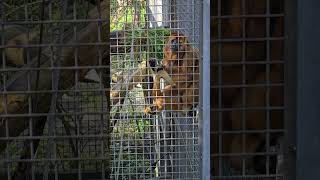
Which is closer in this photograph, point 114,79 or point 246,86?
point 114,79

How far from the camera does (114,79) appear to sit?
7.89ft

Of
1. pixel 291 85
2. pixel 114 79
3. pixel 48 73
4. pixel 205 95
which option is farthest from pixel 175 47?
pixel 291 85

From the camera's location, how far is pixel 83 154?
327 cm

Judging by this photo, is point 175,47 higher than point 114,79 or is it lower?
higher

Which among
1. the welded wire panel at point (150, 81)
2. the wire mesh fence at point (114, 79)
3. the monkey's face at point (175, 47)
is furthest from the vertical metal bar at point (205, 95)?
the monkey's face at point (175, 47)

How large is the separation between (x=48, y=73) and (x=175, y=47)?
0.79m

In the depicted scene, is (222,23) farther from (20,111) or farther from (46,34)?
(20,111)

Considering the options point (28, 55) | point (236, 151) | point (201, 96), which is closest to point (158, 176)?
point (236, 151)

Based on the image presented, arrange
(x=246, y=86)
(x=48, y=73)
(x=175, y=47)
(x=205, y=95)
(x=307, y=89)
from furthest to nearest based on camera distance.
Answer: (x=48, y=73), (x=246, y=86), (x=175, y=47), (x=205, y=95), (x=307, y=89)

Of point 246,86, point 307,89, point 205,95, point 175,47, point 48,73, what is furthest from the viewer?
point 48,73

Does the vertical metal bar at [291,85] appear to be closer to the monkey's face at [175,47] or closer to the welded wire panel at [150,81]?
the welded wire panel at [150,81]

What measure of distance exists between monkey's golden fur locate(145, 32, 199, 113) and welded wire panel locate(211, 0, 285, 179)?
0.52 feet

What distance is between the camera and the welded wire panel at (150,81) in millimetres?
2359

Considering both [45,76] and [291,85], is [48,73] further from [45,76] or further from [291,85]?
[291,85]
